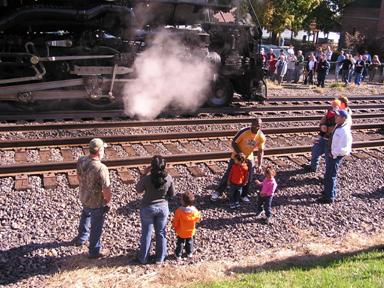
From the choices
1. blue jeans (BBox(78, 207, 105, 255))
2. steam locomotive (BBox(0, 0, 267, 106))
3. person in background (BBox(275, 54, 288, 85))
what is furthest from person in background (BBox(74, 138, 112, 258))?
person in background (BBox(275, 54, 288, 85))

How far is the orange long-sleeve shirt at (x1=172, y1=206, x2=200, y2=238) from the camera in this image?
5.39 metres

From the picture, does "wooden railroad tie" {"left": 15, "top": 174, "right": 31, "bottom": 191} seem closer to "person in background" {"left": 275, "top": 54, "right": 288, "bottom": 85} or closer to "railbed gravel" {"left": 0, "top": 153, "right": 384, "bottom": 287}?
"railbed gravel" {"left": 0, "top": 153, "right": 384, "bottom": 287}

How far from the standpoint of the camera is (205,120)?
10875 mm

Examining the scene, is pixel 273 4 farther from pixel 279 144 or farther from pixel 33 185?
pixel 33 185

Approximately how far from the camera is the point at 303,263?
17.7 feet

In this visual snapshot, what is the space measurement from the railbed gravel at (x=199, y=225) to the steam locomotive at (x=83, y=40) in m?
3.70

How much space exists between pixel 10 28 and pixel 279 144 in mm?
6014

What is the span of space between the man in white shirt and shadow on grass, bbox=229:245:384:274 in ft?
5.10

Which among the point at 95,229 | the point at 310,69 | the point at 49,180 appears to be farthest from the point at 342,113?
the point at 310,69

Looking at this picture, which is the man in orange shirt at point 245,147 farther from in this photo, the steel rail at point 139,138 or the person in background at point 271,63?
the person in background at point 271,63

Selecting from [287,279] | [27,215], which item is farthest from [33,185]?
[287,279]

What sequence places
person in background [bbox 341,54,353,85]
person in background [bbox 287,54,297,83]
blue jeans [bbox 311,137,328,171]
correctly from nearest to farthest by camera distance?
blue jeans [bbox 311,137,328,171] < person in background [bbox 287,54,297,83] < person in background [bbox 341,54,353,85]

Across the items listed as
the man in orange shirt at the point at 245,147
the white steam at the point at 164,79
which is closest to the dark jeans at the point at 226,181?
the man in orange shirt at the point at 245,147

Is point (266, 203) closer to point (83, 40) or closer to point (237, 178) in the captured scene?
point (237, 178)
